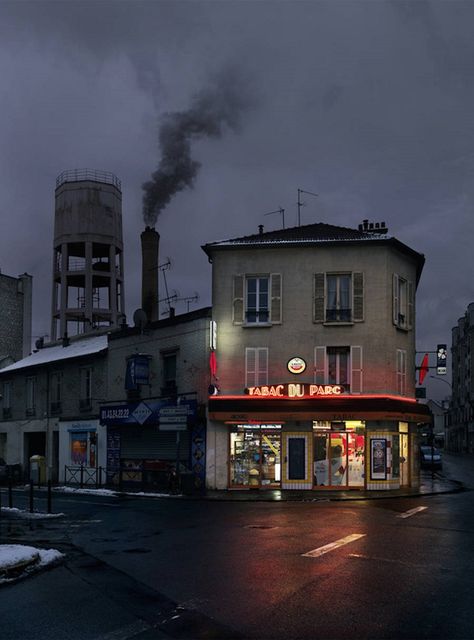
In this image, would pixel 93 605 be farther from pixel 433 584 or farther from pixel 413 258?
pixel 413 258

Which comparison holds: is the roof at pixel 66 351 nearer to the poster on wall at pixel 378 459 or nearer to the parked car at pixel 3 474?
the parked car at pixel 3 474

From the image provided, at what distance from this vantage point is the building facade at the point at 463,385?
105m

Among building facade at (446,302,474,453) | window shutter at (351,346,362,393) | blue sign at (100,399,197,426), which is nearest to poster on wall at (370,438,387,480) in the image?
window shutter at (351,346,362,393)

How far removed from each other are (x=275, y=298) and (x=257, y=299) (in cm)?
89

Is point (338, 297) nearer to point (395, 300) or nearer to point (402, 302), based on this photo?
point (395, 300)

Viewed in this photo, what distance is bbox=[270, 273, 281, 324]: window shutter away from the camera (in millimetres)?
31500

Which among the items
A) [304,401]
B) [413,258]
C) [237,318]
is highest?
[413,258]

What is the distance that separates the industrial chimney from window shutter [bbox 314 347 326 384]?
10731 mm

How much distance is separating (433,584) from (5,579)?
20.8 feet

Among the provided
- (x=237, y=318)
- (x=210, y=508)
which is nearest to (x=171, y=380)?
(x=237, y=318)

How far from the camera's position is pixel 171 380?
34.1 metres

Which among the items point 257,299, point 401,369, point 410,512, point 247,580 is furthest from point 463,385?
point 247,580

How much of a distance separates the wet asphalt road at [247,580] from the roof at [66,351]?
21283mm

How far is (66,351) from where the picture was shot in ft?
142
